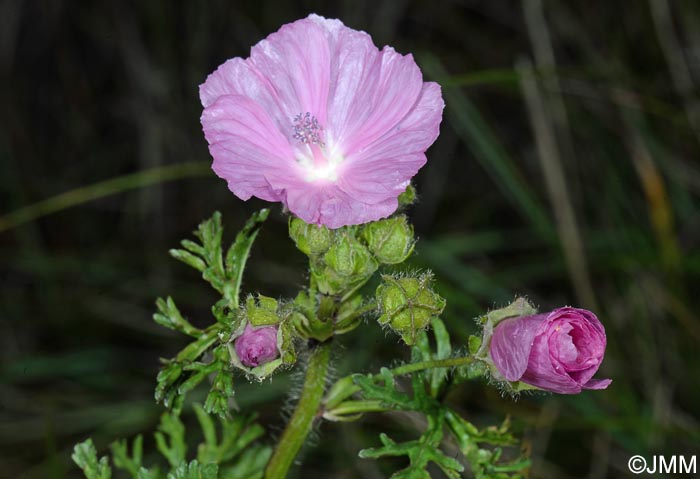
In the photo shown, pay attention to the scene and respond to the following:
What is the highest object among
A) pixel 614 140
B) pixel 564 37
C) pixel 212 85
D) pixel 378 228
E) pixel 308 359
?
pixel 564 37

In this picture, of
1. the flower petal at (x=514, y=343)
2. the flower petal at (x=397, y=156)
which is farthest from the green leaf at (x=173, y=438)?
the flower petal at (x=514, y=343)

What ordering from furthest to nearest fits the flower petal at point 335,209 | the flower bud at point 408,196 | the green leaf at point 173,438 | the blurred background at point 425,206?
the blurred background at point 425,206, the green leaf at point 173,438, the flower bud at point 408,196, the flower petal at point 335,209

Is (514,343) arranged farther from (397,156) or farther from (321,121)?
(321,121)

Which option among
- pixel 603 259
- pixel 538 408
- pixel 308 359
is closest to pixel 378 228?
pixel 308 359

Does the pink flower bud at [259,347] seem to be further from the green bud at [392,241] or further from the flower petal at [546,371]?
the flower petal at [546,371]

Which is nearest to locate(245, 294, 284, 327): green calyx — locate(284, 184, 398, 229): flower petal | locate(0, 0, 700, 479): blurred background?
locate(284, 184, 398, 229): flower petal

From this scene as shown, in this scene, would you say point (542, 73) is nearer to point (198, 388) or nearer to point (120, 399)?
point (198, 388)
